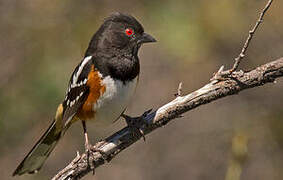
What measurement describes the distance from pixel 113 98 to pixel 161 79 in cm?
272

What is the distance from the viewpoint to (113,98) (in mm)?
3809

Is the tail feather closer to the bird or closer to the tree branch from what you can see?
the bird

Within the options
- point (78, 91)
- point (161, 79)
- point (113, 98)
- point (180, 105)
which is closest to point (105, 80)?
point (113, 98)

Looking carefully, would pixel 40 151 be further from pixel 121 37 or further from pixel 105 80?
pixel 121 37

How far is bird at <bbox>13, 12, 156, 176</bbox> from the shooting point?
383 cm

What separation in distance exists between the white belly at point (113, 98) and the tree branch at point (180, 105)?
289mm

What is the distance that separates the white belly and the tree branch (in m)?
0.29

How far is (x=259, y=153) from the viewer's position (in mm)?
5934

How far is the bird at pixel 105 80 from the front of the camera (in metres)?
3.83

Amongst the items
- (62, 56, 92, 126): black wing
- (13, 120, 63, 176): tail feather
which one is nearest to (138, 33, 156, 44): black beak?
(62, 56, 92, 126): black wing

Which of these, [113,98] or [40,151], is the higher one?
[113,98]

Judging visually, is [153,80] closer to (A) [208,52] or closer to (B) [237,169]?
(A) [208,52]

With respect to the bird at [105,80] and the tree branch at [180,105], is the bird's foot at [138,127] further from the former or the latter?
the bird at [105,80]

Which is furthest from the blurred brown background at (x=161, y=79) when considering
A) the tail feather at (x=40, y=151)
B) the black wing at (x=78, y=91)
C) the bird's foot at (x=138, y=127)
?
the bird's foot at (x=138, y=127)
